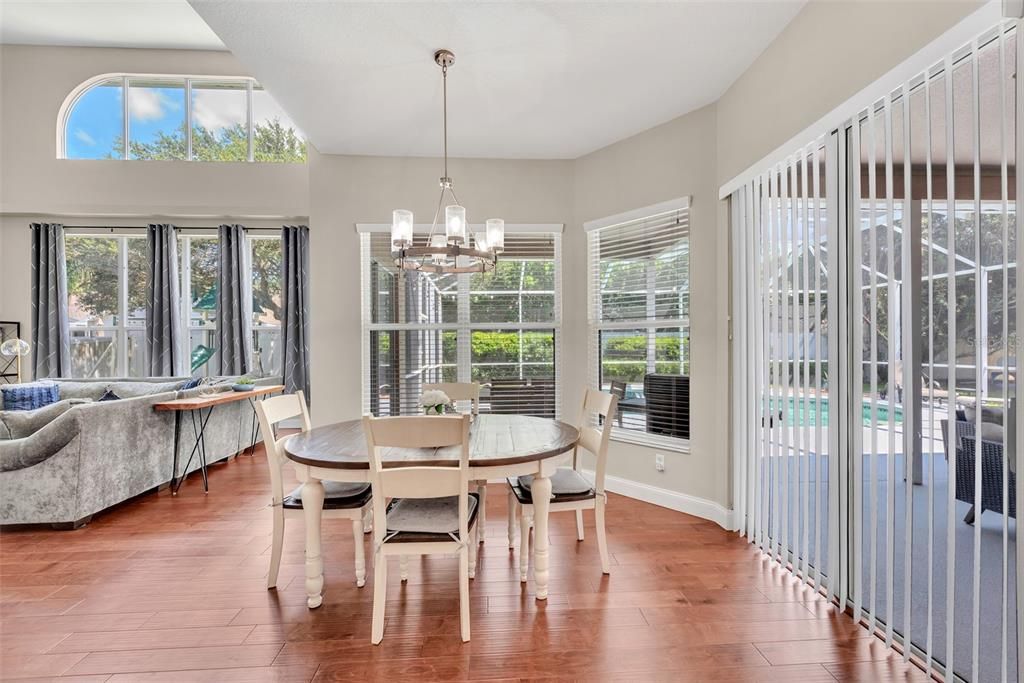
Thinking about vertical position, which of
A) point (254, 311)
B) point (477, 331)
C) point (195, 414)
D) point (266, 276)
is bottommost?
point (195, 414)

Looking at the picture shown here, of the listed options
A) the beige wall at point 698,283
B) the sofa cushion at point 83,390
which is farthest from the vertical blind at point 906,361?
the sofa cushion at point 83,390

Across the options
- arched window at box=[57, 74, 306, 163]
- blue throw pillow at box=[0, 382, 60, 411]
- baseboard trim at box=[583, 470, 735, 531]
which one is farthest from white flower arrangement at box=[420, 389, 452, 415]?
blue throw pillow at box=[0, 382, 60, 411]

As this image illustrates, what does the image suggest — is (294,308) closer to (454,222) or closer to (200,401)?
(200,401)

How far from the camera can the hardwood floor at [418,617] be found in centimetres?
170

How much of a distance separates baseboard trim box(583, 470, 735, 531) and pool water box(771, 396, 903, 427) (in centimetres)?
96

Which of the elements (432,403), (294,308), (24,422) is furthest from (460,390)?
(294,308)

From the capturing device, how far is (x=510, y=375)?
4117mm

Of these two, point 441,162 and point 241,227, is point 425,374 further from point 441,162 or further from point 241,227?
point 241,227

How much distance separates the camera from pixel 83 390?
16.0 feet

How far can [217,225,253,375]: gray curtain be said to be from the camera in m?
5.67

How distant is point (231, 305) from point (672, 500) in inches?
219

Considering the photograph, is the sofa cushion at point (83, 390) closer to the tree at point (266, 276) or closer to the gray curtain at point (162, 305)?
the gray curtain at point (162, 305)

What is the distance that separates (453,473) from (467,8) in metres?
2.20

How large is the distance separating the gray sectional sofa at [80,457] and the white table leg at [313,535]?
6.69 feet
